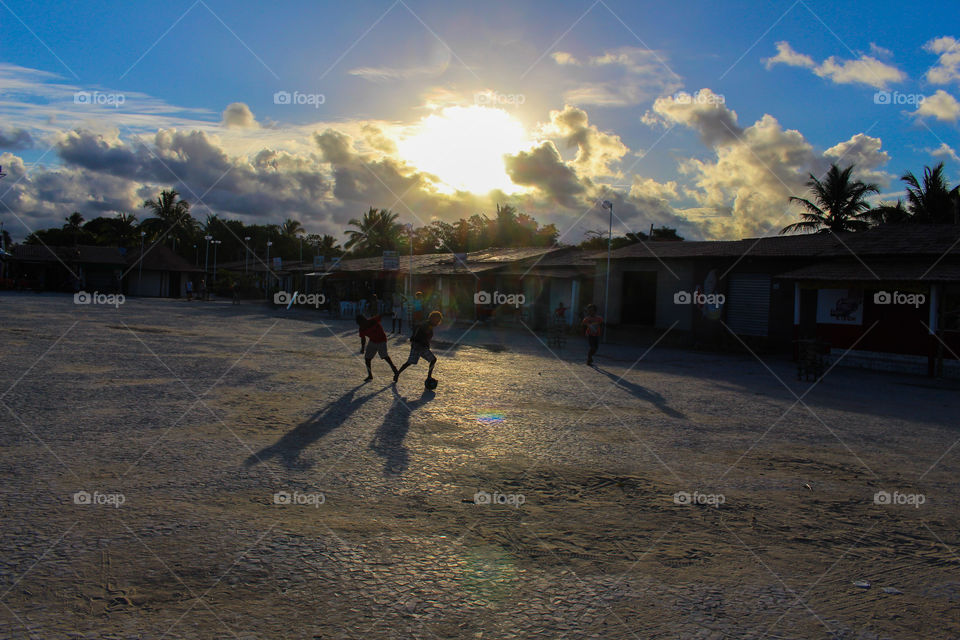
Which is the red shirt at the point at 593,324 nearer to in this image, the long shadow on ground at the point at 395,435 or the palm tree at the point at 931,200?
the long shadow on ground at the point at 395,435

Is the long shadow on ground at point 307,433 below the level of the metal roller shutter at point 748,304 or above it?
below

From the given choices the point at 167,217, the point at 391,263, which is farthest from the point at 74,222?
the point at 391,263

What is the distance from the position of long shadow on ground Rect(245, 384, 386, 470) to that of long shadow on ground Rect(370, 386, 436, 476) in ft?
1.78

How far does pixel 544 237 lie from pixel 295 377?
5148 cm

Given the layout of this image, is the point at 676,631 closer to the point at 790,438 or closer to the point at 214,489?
the point at 214,489

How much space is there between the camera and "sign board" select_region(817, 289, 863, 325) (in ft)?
62.0

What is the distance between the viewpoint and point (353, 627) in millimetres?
3172

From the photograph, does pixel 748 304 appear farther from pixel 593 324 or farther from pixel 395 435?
pixel 395 435

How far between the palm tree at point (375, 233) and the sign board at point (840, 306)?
50.6 meters

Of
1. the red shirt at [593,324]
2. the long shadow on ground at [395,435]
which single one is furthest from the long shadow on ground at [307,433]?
the red shirt at [593,324]

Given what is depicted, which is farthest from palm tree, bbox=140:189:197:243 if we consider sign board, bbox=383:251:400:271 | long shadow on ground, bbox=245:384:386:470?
long shadow on ground, bbox=245:384:386:470

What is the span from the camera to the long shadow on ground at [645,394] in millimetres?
9723

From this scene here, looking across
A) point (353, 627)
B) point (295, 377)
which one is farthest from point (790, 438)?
point (295, 377)

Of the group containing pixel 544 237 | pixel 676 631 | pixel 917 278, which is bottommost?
pixel 676 631
